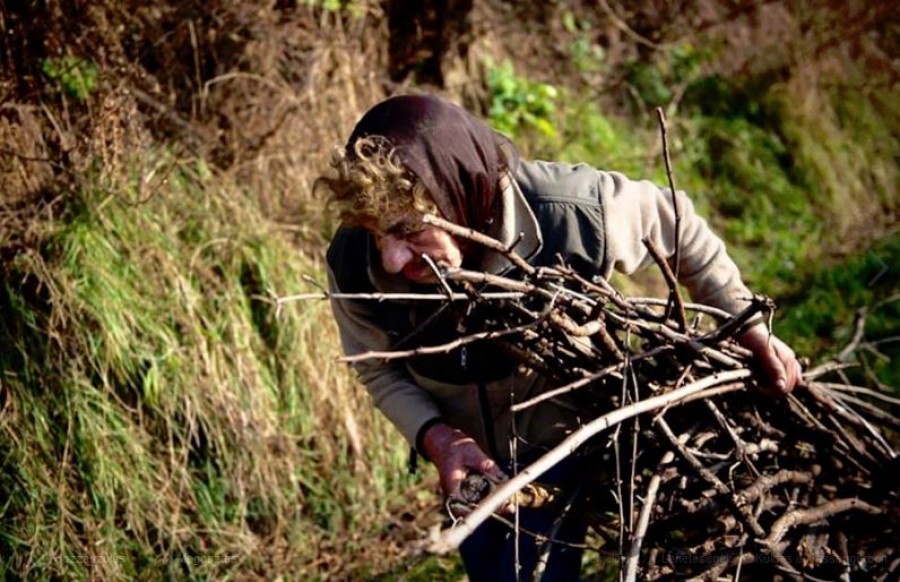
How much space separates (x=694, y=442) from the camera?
236 cm

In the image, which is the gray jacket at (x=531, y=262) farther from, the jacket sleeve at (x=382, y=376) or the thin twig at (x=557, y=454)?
the thin twig at (x=557, y=454)

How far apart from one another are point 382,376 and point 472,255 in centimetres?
Result: 49

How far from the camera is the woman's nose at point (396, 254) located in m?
2.17

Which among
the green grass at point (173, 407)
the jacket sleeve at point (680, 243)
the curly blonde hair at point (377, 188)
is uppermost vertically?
the curly blonde hair at point (377, 188)

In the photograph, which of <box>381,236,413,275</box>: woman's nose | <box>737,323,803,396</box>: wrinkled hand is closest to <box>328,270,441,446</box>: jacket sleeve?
<box>381,236,413,275</box>: woman's nose

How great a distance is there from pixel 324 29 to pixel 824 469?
3.27 meters

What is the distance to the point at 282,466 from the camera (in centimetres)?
371

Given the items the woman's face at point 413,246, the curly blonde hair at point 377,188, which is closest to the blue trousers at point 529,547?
the woman's face at point 413,246

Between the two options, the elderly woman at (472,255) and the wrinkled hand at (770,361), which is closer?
the elderly woman at (472,255)

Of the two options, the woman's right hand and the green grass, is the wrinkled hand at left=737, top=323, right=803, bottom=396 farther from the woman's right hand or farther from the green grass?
the green grass

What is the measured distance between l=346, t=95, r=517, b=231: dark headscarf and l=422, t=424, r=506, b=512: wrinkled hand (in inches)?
21.0

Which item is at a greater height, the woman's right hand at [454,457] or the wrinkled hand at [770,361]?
the wrinkled hand at [770,361]

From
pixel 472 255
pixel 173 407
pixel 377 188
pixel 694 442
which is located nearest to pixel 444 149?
pixel 377 188

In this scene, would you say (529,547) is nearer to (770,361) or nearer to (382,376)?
(382,376)
